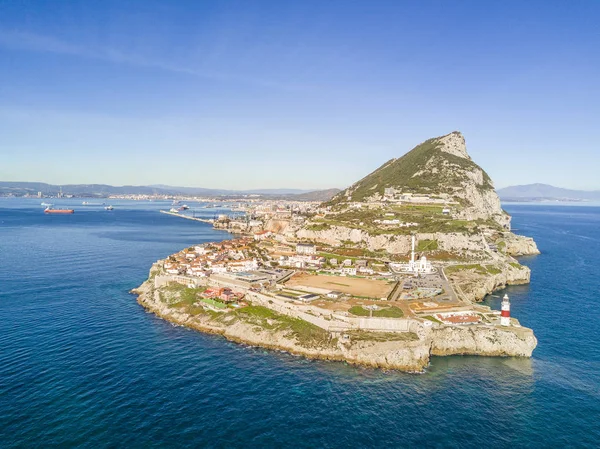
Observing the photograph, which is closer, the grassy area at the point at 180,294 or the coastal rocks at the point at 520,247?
the grassy area at the point at 180,294

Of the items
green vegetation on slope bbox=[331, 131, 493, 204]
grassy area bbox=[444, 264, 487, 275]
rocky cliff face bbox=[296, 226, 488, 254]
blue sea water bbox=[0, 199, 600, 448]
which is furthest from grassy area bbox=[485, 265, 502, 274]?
green vegetation on slope bbox=[331, 131, 493, 204]

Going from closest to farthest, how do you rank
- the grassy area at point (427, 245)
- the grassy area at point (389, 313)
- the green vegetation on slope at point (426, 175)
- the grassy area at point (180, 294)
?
the grassy area at point (389, 313)
the grassy area at point (180, 294)
the grassy area at point (427, 245)
the green vegetation on slope at point (426, 175)

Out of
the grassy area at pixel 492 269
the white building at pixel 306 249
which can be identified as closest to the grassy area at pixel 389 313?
the grassy area at pixel 492 269

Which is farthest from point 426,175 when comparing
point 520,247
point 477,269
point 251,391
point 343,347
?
point 251,391

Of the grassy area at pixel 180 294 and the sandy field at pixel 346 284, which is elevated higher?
the sandy field at pixel 346 284

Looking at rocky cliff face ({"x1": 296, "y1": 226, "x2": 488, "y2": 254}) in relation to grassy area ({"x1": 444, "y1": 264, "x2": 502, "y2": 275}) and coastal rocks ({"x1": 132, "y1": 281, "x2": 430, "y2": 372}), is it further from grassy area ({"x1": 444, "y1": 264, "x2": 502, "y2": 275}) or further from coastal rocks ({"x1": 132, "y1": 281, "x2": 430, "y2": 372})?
coastal rocks ({"x1": 132, "y1": 281, "x2": 430, "y2": 372})

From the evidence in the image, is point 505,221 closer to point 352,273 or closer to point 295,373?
point 352,273

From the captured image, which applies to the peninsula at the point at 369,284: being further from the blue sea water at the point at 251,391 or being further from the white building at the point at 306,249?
the blue sea water at the point at 251,391
